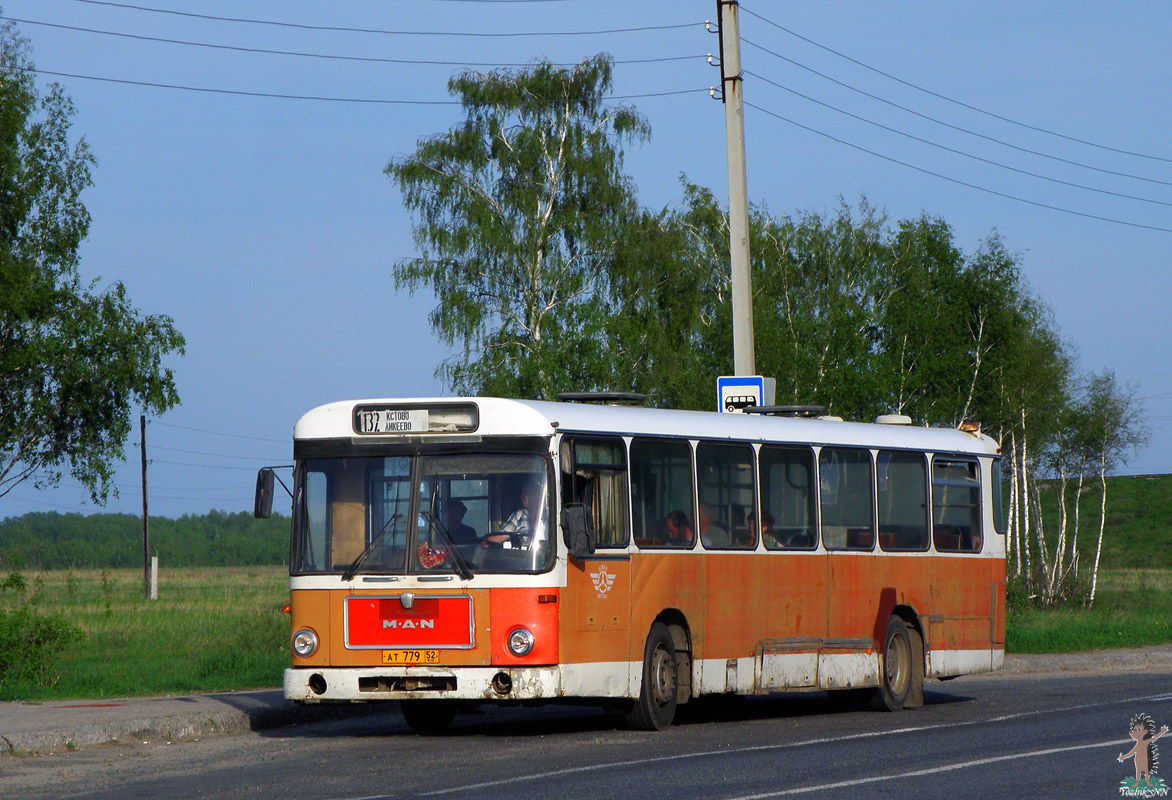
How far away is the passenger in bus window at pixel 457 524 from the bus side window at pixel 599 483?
33.5 inches

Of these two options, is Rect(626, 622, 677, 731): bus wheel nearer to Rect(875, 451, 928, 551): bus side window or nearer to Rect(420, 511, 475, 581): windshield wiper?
Rect(420, 511, 475, 581): windshield wiper

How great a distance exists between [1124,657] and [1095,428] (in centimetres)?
2690

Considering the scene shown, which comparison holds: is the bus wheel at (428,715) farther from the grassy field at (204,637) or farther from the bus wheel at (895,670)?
the bus wheel at (895,670)

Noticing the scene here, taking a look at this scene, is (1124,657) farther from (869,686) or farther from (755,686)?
(755,686)

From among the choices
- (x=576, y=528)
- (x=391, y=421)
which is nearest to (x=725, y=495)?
(x=576, y=528)

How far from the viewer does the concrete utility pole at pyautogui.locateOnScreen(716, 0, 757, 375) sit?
68.6 ft

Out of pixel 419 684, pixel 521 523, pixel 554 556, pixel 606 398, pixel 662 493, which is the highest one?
pixel 606 398

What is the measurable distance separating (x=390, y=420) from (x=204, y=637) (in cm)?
1595

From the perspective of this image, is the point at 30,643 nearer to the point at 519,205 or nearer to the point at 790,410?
the point at 790,410

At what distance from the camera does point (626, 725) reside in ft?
47.4

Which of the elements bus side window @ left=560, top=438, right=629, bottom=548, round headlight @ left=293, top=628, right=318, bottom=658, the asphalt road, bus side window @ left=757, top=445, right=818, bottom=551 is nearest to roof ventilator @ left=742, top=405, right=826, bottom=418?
bus side window @ left=757, top=445, right=818, bottom=551

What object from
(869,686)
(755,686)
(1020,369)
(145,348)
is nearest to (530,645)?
(755,686)

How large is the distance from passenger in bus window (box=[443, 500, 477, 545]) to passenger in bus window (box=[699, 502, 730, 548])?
259cm

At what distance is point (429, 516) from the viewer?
532 inches
